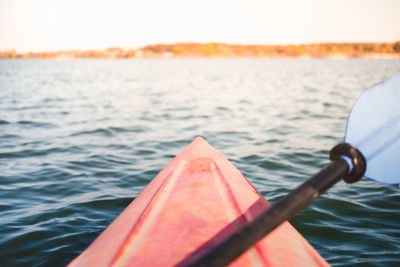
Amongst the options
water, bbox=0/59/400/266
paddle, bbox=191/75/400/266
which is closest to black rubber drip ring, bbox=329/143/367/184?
paddle, bbox=191/75/400/266

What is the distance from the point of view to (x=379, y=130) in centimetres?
161

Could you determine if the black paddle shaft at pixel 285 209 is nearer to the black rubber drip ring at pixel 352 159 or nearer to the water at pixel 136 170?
the black rubber drip ring at pixel 352 159

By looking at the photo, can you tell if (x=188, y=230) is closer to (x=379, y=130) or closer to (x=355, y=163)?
(x=355, y=163)

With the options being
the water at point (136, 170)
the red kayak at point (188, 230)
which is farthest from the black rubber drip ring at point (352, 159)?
the water at point (136, 170)

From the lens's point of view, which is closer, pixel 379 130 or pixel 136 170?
pixel 379 130

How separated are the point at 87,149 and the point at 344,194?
4.30 meters

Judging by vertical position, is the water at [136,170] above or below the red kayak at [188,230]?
below

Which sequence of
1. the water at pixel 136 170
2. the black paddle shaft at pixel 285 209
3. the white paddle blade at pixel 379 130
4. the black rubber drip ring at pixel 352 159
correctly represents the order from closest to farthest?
the black paddle shaft at pixel 285 209
the black rubber drip ring at pixel 352 159
the white paddle blade at pixel 379 130
the water at pixel 136 170

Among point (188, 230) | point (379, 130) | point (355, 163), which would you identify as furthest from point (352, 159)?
point (188, 230)

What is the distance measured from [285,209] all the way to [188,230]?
62cm

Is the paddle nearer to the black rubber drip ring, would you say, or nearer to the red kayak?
the black rubber drip ring

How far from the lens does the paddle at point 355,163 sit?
101cm

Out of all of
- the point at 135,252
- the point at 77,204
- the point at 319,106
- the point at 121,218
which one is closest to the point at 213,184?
the point at 121,218

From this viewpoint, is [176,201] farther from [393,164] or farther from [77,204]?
[77,204]
